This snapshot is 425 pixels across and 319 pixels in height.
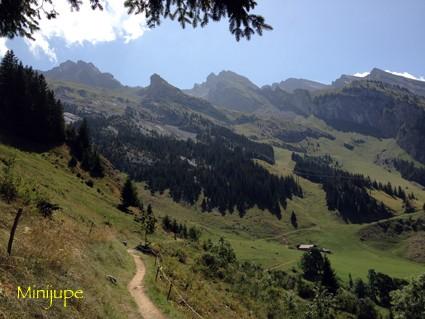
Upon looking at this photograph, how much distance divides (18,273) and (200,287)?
24.4 m

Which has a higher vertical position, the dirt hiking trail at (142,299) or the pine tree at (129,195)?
the dirt hiking trail at (142,299)

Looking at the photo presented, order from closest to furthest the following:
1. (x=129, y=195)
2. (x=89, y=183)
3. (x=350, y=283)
→ (x=89, y=183), (x=129, y=195), (x=350, y=283)

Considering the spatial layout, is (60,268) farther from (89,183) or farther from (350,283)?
(350,283)

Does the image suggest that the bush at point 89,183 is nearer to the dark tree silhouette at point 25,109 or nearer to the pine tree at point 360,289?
the dark tree silhouette at point 25,109

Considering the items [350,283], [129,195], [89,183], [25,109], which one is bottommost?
[350,283]

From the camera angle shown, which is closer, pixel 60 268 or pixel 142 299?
pixel 60 268

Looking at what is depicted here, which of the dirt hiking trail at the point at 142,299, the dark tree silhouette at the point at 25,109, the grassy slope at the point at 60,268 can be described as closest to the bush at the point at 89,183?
the dark tree silhouette at the point at 25,109

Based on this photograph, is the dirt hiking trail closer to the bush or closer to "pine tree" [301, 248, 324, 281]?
the bush

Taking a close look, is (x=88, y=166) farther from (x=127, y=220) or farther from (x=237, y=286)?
(x=237, y=286)

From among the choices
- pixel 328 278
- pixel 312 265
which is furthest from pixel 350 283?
pixel 312 265

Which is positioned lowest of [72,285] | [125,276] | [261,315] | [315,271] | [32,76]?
[315,271]

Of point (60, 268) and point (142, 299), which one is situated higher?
point (60, 268)

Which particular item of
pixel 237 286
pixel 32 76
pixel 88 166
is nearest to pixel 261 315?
pixel 237 286

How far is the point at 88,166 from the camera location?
355ft
